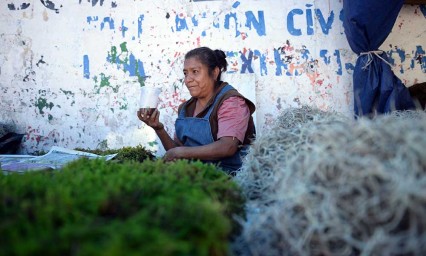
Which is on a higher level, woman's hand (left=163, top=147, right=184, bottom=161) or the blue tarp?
the blue tarp

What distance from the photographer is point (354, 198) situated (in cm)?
99

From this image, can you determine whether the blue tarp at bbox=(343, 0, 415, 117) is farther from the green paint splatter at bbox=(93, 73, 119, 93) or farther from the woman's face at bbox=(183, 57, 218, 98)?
the green paint splatter at bbox=(93, 73, 119, 93)

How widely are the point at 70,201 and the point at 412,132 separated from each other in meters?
0.85

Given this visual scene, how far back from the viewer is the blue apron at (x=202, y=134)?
2.68 m

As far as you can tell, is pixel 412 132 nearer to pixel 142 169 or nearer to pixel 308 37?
pixel 142 169

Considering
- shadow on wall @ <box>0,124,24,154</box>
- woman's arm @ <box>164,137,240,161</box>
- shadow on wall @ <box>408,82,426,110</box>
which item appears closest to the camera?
woman's arm @ <box>164,137,240,161</box>

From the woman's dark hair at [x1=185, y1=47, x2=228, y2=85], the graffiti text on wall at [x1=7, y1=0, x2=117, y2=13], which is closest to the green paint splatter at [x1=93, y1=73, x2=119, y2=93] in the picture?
the graffiti text on wall at [x1=7, y1=0, x2=117, y2=13]

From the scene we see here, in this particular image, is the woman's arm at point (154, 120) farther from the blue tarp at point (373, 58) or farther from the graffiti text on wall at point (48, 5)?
the graffiti text on wall at point (48, 5)

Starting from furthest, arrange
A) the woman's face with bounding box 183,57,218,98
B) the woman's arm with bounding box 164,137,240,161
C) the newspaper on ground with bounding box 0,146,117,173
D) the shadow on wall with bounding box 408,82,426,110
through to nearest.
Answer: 1. the shadow on wall with bounding box 408,82,426,110
2. the woman's face with bounding box 183,57,218,98
3. the woman's arm with bounding box 164,137,240,161
4. the newspaper on ground with bounding box 0,146,117,173

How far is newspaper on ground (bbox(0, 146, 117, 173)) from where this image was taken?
2064 millimetres

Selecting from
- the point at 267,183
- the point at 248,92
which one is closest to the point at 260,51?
the point at 248,92

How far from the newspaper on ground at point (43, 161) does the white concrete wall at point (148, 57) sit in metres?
1.46

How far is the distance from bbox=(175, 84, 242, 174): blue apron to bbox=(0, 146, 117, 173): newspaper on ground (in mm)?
603

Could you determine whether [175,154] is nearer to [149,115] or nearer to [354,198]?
[149,115]
